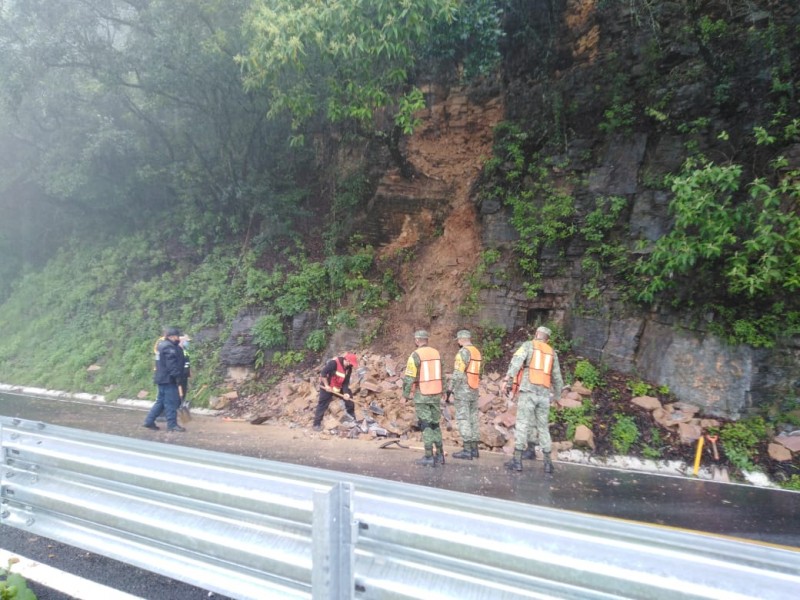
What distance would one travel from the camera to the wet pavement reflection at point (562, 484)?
452 centimetres

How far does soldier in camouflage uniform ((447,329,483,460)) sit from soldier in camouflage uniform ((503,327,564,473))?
19.6 inches

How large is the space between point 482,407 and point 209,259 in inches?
372

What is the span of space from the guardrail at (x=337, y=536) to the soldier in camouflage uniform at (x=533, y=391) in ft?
13.9

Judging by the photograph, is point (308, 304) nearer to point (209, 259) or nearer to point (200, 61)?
point (209, 259)

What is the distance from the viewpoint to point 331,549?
5.70ft

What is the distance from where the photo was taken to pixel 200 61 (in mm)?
10859

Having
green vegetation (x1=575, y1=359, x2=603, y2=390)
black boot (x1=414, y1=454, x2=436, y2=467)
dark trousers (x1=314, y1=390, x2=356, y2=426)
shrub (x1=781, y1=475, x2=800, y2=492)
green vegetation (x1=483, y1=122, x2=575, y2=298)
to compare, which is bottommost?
shrub (x1=781, y1=475, x2=800, y2=492)

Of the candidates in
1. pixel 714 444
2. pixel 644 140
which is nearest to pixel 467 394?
pixel 714 444

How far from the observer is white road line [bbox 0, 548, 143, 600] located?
2.30 m

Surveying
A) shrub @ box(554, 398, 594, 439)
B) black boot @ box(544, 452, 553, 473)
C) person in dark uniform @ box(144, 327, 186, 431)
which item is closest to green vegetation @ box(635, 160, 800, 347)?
shrub @ box(554, 398, 594, 439)

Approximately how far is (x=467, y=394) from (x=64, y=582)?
4.75m

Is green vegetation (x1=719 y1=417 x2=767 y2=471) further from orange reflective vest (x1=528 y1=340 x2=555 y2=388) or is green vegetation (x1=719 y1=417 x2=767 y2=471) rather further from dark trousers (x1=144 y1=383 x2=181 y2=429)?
dark trousers (x1=144 y1=383 x2=181 y2=429)

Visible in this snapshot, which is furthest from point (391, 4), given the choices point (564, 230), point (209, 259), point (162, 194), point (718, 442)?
point (162, 194)

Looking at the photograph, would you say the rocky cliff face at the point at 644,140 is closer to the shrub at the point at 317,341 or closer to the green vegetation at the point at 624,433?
the green vegetation at the point at 624,433
